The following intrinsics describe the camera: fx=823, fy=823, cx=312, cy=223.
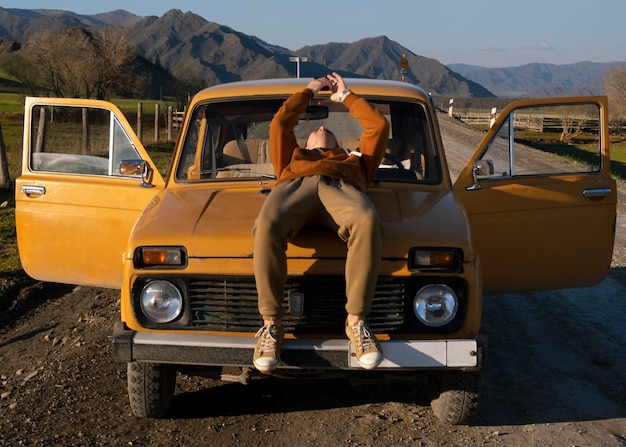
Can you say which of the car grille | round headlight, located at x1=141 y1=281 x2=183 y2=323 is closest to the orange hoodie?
the car grille

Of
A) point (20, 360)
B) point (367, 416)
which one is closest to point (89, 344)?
point (20, 360)

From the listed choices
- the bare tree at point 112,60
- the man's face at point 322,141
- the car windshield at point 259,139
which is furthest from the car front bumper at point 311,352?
the bare tree at point 112,60

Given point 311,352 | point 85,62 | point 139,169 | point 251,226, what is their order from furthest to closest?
1. point 85,62
2. point 139,169
3. point 251,226
4. point 311,352

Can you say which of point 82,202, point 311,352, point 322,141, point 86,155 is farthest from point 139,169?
point 311,352

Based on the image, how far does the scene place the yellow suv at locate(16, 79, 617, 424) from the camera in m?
4.08

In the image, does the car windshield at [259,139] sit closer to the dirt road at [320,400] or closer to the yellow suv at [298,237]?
the yellow suv at [298,237]

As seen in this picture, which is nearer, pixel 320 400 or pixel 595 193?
pixel 320 400

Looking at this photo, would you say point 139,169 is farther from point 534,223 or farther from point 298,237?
point 534,223

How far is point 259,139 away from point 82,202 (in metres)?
1.29

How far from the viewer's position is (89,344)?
6047 mm

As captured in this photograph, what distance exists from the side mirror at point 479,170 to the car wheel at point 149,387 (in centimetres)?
217

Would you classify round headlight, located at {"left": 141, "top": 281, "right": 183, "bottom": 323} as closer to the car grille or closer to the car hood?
the car grille

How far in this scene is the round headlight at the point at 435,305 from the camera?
13.5ft

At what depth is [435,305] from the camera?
4145 millimetres
